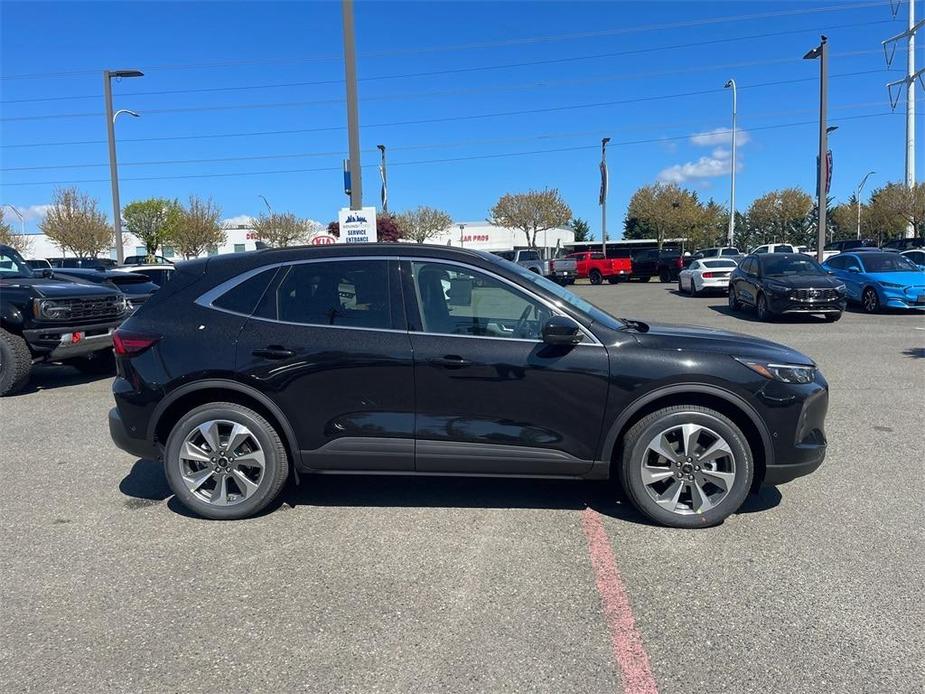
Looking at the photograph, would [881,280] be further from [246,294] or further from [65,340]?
[65,340]

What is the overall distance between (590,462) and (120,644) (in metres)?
2.68

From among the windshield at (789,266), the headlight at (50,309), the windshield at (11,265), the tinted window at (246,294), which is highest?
the windshield at (11,265)

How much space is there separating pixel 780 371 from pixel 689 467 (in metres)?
0.81

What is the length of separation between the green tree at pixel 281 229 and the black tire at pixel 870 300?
46.2m

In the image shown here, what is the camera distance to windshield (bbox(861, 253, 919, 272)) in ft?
56.4

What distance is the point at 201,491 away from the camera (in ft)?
14.6

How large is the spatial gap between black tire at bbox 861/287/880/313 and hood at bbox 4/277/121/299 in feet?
55.1

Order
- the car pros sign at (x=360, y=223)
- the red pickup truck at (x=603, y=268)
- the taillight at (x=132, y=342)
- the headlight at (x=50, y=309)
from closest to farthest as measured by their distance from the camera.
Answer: the taillight at (x=132, y=342) < the headlight at (x=50, y=309) < the car pros sign at (x=360, y=223) < the red pickup truck at (x=603, y=268)

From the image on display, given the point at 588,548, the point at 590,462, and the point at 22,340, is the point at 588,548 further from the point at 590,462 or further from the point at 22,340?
the point at 22,340

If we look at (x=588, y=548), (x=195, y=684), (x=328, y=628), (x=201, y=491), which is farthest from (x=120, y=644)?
(x=588, y=548)

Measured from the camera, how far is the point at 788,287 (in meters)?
15.2

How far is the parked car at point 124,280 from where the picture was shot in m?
11.7

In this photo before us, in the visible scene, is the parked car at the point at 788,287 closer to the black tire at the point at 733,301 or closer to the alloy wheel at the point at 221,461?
the black tire at the point at 733,301

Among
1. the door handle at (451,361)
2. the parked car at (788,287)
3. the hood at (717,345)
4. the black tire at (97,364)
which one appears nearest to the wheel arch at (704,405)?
the hood at (717,345)
